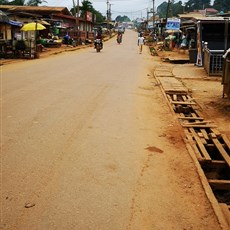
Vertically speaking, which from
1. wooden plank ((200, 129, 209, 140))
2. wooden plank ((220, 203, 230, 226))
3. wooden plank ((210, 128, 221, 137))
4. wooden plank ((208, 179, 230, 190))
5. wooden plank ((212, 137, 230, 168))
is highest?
wooden plank ((210, 128, 221, 137))

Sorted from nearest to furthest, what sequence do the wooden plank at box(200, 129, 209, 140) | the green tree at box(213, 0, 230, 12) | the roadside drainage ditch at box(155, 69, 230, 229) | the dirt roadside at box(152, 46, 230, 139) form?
1. the roadside drainage ditch at box(155, 69, 230, 229)
2. the wooden plank at box(200, 129, 209, 140)
3. the dirt roadside at box(152, 46, 230, 139)
4. the green tree at box(213, 0, 230, 12)

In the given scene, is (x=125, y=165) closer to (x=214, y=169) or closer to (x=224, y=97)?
(x=214, y=169)

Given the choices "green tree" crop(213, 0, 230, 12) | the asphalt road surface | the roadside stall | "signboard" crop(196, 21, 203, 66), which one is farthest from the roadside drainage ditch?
"green tree" crop(213, 0, 230, 12)

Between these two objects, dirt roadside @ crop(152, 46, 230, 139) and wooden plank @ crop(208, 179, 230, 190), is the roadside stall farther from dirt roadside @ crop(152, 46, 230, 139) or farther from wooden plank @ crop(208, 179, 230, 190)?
wooden plank @ crop(208, 179, 230, 190)

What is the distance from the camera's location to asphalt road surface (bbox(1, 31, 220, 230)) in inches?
142

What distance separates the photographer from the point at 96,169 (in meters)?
4.81

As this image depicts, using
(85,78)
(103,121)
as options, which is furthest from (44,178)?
(85,78)

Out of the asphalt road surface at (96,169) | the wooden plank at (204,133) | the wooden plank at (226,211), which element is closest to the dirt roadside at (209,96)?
the wooden plank at (204,133)

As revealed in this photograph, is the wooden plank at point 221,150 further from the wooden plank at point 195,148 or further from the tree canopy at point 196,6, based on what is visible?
the tree canopy at point 196,6

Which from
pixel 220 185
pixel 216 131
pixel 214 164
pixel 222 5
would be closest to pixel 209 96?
pixel 216 131

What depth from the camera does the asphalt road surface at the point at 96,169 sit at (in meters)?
3.60

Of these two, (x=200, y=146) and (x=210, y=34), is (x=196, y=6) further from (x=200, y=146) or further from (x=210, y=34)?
(x=200, y=146)

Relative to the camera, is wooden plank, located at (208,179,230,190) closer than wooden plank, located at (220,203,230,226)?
No

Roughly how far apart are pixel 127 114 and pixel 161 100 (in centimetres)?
227
